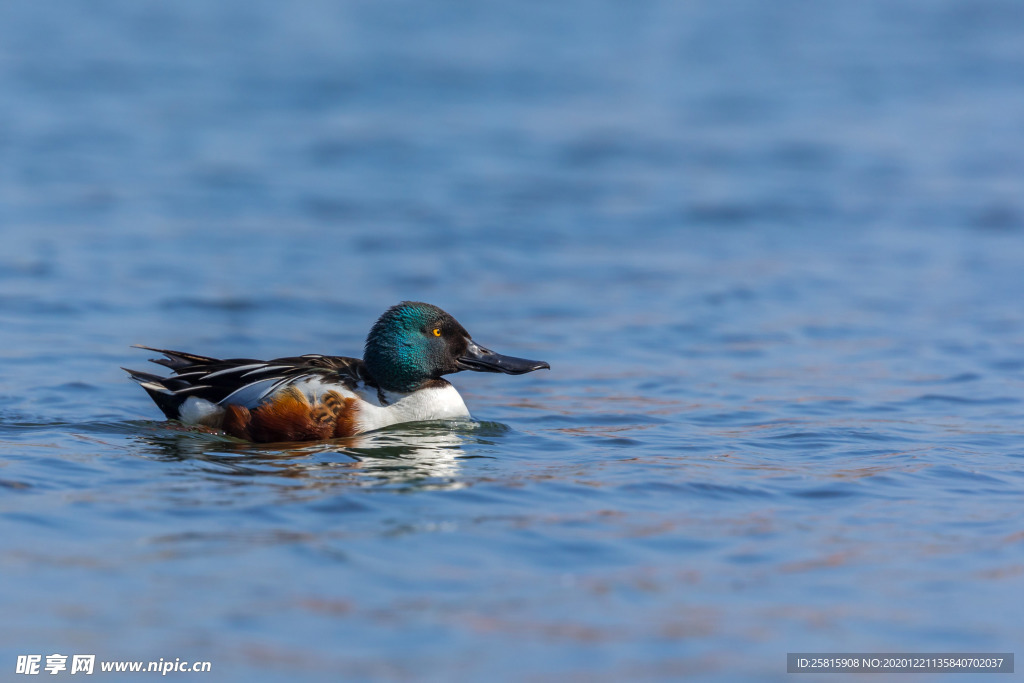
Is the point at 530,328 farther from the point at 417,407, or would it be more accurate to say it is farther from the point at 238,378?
the point at 238,378

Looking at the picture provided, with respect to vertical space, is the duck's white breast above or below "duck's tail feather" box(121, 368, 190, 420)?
below

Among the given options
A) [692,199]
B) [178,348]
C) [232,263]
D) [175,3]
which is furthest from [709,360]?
[175,3]

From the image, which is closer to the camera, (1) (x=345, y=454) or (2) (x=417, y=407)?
(1) (x=345, y=454)

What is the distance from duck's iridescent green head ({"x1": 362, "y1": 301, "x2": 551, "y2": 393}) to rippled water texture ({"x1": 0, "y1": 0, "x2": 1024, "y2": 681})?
378 mm

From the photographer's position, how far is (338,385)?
25.8 ft

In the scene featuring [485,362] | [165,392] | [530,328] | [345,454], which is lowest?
[345,454]

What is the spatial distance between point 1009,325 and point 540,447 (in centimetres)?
577

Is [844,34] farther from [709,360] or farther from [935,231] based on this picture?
[709,360]

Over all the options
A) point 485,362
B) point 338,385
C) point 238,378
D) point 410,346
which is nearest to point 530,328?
point 485,362

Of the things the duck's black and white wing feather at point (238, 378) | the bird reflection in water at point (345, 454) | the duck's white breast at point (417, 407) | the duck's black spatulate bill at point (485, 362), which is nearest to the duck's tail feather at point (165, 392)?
the duck's black and white wing feather at point (238, 378)

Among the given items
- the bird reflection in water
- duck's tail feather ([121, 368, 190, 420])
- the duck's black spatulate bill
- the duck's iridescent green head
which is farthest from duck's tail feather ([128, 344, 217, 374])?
the duck's black spatulate bill

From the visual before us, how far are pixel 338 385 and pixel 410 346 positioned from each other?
545 millimetres

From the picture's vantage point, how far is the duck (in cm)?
772

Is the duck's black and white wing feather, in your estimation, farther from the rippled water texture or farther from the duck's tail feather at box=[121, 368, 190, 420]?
the rippled water texture
